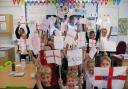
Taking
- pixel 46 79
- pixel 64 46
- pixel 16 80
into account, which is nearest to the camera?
pixel 46 79

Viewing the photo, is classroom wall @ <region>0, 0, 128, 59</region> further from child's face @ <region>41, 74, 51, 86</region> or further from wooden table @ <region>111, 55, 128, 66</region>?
child's face @ <region>41, 74, 51, 86</region>

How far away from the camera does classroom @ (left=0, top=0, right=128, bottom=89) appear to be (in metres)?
2.93

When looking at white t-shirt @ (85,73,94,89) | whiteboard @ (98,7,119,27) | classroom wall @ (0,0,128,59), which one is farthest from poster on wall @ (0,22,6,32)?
→ white t-shirt @ (85,73,94,89)

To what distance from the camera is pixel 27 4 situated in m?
7.20

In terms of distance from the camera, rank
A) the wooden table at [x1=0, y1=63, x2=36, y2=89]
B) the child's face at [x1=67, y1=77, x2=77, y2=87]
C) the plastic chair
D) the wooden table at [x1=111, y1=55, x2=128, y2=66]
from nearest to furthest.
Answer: the child's face at [x1=67, y1=77, x2=77, y2=87], the wooden table at [x1=0, y1=63, x2=36, y2=89], the wooden table at [x1=111, y1=55, x2=128, y2=66], the plastic chair

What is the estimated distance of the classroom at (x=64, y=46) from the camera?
2.93m

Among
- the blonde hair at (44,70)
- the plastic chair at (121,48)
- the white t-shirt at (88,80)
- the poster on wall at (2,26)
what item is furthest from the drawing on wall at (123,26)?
the blonde hair at (44,70)

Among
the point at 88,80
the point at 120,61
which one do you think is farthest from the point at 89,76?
the point at 120,61

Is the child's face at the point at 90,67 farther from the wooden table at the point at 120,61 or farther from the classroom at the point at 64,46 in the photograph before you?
the wooden table at the point at 120,61

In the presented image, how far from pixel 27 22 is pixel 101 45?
320 cm

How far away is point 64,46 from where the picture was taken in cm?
360

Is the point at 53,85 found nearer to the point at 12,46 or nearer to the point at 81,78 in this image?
the point at 81,78

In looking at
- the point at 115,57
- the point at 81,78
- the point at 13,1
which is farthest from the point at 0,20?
the point at 81,78

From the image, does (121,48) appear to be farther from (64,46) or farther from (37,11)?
(64,46)
